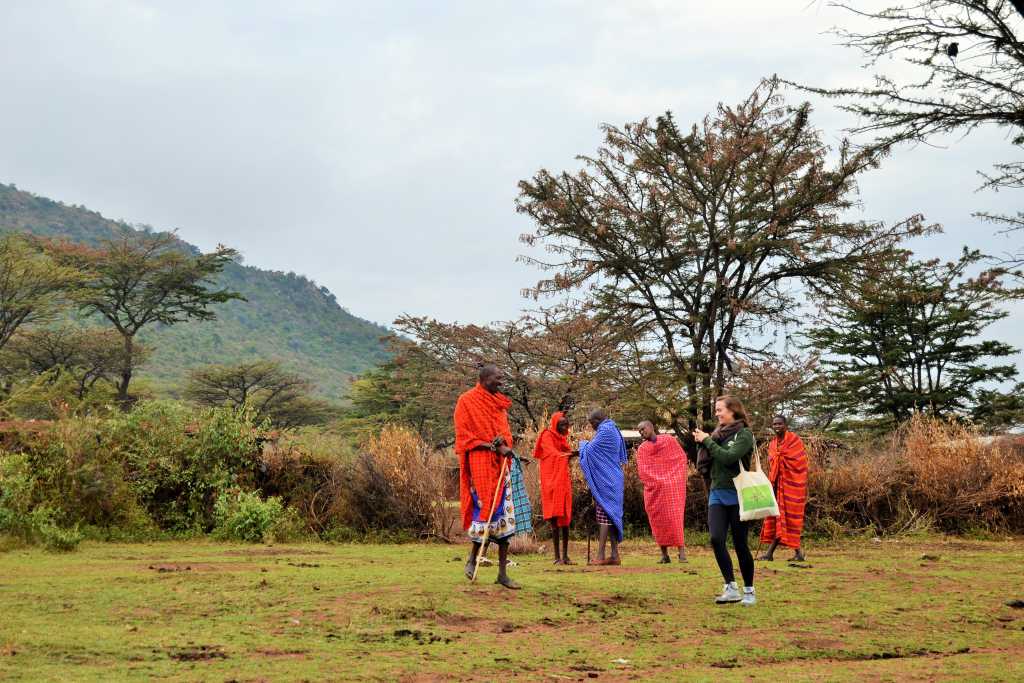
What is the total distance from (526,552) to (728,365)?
27.5 feet

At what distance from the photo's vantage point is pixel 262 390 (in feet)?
185

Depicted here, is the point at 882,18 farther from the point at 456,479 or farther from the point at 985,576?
the point at 456,479

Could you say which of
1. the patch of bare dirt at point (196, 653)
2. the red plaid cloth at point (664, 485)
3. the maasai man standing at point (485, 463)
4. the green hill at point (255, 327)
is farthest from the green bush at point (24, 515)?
the green hill at point (255, 327)

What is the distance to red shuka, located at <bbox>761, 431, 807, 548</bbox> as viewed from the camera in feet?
45.0

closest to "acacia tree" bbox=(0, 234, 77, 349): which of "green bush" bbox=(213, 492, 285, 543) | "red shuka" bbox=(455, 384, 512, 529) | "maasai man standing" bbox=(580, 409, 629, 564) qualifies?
"green bush" bbox=(213, 492, 285, 543)

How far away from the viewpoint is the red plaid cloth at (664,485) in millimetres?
13962

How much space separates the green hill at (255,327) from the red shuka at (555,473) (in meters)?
63.9

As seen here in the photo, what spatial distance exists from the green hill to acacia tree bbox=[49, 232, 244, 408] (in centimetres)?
2619

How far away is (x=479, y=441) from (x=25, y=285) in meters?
35.4

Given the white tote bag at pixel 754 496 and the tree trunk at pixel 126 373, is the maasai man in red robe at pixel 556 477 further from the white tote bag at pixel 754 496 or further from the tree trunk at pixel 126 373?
the tree trunk at pixel 126 373

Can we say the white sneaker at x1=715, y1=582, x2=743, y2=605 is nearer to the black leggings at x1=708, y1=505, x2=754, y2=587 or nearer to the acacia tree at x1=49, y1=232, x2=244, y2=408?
the black leggings at x1=708, y1=505, x2=754, y2=587

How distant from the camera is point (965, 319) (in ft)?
124

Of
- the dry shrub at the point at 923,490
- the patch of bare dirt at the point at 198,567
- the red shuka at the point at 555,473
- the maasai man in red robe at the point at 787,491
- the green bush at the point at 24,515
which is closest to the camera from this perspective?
the patch of bare dirt at the point at 198,567

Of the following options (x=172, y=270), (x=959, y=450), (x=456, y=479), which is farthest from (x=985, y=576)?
(x=172, y=270)
